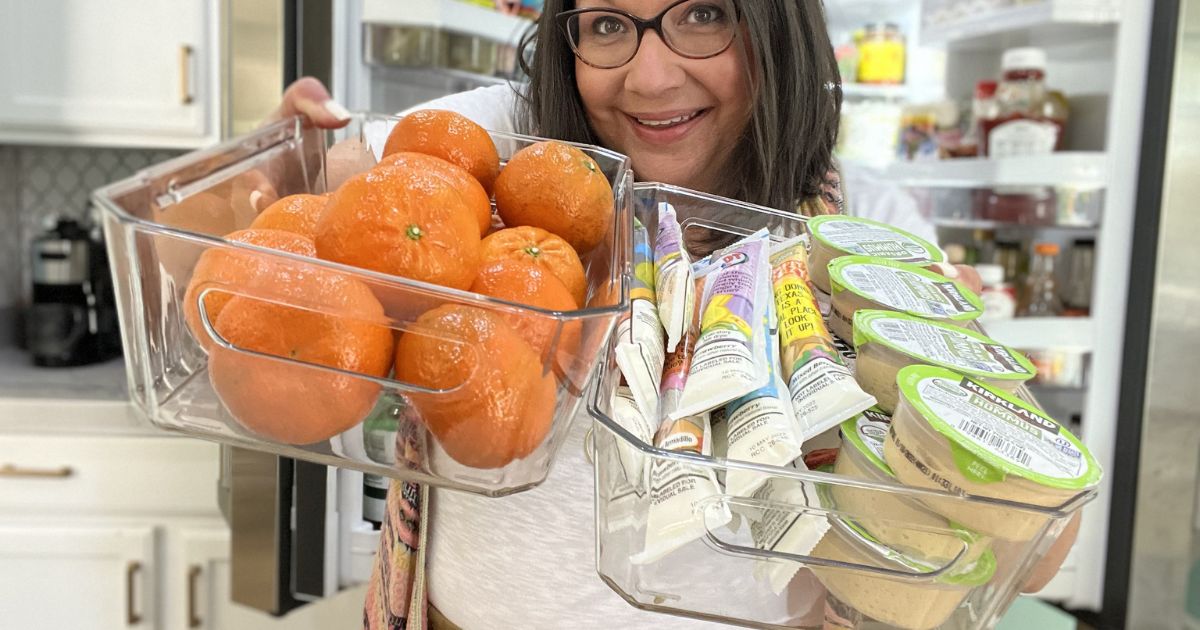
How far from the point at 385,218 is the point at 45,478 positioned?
1.71 m

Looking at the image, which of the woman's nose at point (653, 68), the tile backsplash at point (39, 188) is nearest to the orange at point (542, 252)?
the woman's nose at point (653, 68)

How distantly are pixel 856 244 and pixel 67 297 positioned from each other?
2009mm

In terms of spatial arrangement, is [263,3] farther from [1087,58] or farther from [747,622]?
[1087,58]

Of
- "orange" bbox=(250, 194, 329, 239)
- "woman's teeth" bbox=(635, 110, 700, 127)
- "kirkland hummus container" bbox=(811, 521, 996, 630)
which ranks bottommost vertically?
"kirkland hummus container" bbox=(811, 521, 996, 630)

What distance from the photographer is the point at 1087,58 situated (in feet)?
5.64

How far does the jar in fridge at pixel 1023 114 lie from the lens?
5.39 feet

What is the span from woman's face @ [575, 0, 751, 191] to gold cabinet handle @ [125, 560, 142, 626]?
1.43 m

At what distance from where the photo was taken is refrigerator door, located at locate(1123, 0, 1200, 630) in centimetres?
149

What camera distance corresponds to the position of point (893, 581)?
419 millimetres

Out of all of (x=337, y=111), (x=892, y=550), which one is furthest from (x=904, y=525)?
(x=337, y=111)

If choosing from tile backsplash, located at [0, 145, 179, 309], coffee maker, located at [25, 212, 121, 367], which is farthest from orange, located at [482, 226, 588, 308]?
tile backsplash, located at [0, 145, 179, 309]

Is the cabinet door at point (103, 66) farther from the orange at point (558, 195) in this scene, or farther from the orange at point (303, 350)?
the orange at point (303, 350)

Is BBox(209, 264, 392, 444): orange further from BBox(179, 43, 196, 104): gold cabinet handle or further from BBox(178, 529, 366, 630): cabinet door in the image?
BBox(179, 43, 196, 104): gold cabinet handle

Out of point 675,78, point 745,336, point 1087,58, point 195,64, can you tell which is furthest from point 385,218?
point 195,64
